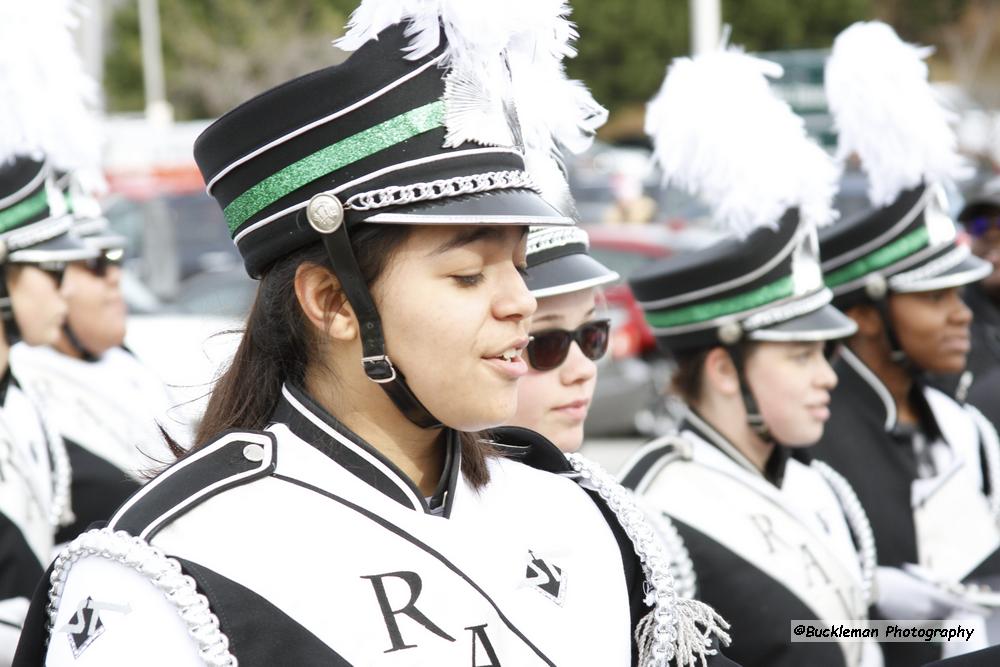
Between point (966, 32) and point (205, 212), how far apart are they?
117 ft

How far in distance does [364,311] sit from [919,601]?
236 centimetres

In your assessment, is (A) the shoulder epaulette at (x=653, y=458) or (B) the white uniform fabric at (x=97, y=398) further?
(B) the white uniform fabric at (x=97, y=398)

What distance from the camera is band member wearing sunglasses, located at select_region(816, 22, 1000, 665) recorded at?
4531mm

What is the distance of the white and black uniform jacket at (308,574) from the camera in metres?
2.00

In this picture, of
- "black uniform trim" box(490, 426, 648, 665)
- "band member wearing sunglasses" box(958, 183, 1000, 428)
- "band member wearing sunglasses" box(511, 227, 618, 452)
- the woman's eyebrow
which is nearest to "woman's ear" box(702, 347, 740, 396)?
"band member wearing sunglasses" box(511, 227, 618, 452)

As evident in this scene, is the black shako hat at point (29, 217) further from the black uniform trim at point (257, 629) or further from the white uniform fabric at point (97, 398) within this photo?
the black uniform trim at point (257, 629)

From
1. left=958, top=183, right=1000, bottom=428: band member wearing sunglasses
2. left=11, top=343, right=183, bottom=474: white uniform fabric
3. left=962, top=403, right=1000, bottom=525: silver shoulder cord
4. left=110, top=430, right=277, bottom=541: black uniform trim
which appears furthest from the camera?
left=958, top=183, right=1000, bottom=428: band member wearing sunglasses

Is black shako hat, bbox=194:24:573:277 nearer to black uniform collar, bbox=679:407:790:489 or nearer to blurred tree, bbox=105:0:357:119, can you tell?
black uniform collar, bbox=679:407:790:489

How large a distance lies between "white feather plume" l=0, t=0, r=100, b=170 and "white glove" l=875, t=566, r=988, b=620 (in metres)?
2.82

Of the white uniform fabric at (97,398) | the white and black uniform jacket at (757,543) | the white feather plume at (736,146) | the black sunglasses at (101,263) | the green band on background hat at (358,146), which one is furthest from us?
the black sunglasses at (101,263)

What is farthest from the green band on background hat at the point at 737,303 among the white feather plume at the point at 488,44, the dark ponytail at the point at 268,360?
the dark ponytail at the point at 268,360

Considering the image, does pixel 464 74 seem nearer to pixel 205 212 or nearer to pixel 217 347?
pixel 217 347

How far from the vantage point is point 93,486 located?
4660 millimetres

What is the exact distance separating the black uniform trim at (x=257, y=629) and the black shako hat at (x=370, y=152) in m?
0.53
